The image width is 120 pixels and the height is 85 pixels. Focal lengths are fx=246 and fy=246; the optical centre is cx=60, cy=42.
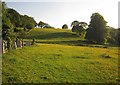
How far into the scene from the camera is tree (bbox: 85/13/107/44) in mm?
95188

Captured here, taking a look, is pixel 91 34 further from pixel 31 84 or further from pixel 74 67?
pixel 31 84

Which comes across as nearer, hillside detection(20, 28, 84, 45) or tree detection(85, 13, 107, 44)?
hillside detection(20, 28, 84, 45)

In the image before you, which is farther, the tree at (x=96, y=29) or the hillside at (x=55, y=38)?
the tree at (x=96, y=29)

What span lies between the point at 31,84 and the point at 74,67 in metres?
8.87

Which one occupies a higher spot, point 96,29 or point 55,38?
point 96,29

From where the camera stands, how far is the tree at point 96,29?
95.2 meters

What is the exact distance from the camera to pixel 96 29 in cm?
9606

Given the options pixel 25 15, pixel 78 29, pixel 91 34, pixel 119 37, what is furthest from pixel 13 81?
pixel 25 15

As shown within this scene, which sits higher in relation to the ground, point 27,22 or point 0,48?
point 27,22

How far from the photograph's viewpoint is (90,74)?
23188mm

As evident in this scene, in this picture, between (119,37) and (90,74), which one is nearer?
(90,74)

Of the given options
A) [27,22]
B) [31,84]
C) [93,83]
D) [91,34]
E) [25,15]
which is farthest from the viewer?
[25,15]

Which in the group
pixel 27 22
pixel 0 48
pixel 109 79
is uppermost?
pixel 27 22

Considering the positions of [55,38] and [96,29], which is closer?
[96,29]
